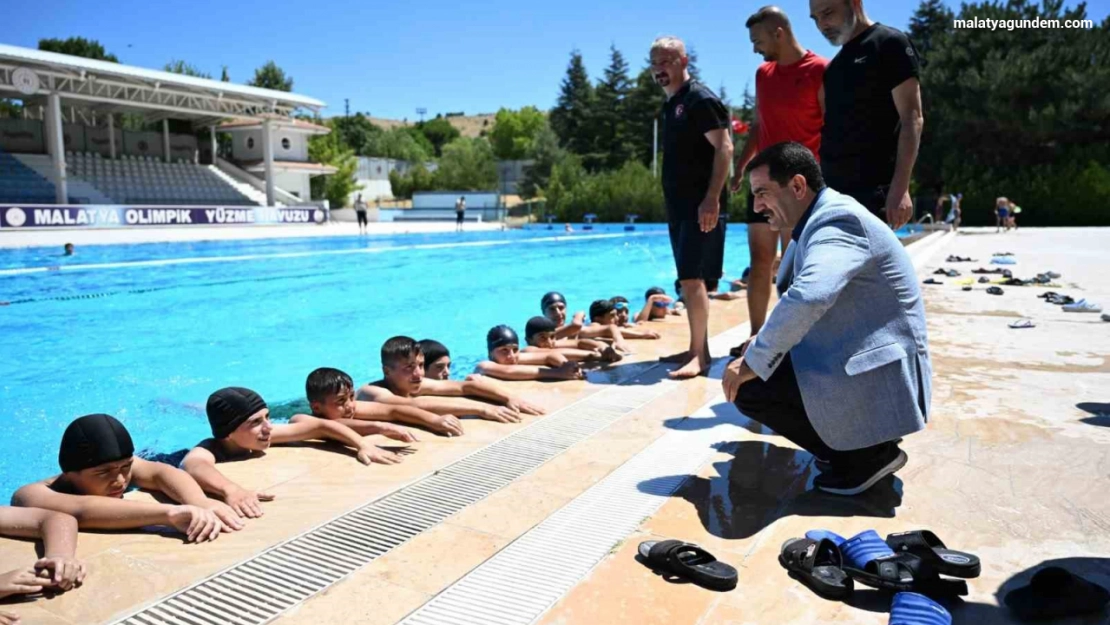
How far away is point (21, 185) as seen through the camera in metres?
29.9

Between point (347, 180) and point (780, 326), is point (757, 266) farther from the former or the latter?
point (347, 180)

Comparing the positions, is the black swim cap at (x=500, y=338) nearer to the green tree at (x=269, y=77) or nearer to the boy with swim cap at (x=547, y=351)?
the boy with swim cap at (x=547, y=351)

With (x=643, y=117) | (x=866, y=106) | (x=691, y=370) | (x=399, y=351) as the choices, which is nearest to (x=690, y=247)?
(x=691, y=370)

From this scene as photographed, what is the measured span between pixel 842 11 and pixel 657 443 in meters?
2.36

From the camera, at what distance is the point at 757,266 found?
4.82 metres

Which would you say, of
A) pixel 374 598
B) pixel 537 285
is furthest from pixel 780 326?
pixel 537 285

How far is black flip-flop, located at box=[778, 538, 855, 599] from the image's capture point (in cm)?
188

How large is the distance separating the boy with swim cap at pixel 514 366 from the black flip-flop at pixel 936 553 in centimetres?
285

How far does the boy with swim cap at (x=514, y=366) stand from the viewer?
478 centimetres

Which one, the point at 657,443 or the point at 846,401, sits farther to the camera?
the point at 657,443

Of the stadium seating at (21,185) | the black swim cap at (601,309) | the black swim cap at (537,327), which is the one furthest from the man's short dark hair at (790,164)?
the stadium seating at (21,185)


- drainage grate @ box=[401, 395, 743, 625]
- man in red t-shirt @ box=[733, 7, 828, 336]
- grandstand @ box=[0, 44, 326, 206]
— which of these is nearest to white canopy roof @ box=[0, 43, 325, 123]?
grandstand @ box=[0, 44, 326, 206]

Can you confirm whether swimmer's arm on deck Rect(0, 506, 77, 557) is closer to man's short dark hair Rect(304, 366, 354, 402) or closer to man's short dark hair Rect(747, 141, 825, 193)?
man's short dark hair Rect(304, 366, 354, 402)

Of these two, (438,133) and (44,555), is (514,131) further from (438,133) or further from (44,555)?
(44,555)
